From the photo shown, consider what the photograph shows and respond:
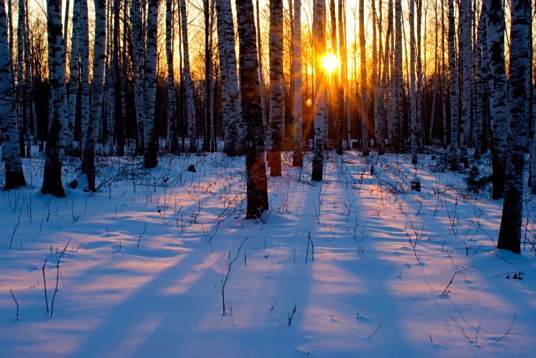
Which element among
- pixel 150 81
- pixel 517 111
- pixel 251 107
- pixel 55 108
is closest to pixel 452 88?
pixel 150 81

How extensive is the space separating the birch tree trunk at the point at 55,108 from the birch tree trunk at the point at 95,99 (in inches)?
36.3

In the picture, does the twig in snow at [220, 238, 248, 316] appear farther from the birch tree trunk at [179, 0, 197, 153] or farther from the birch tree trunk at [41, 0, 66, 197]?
the birch tree trunk at [179, 0, 197, 153]

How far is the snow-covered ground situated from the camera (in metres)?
2.56

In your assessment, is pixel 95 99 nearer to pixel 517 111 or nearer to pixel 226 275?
pixel 226 275

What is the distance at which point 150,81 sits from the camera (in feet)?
39.9

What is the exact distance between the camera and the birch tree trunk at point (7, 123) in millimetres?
7758

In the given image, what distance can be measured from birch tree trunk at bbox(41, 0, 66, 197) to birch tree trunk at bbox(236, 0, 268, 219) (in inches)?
147

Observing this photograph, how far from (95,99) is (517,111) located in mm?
8199

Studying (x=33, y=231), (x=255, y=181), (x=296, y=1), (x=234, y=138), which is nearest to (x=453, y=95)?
(x=296, y=1)

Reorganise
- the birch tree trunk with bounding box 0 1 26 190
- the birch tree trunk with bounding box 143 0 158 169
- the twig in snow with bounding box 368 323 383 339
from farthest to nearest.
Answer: the birch tree trunk with bounding box 143 0 158 169 → the birch tree trunk with bounding box 0 1 26 190 → the twig in snow with bounding box 368 323 383 339

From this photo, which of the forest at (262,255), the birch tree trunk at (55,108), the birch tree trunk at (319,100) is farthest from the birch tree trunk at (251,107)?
the birch tree trunk at (319,100)

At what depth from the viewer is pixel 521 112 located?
4.32 metres

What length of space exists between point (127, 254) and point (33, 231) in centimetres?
172

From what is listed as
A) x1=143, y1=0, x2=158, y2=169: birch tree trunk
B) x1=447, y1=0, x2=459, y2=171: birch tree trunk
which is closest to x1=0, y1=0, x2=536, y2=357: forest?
x1=143, y1=0, x2=158, y2=169: birch tree trunk
